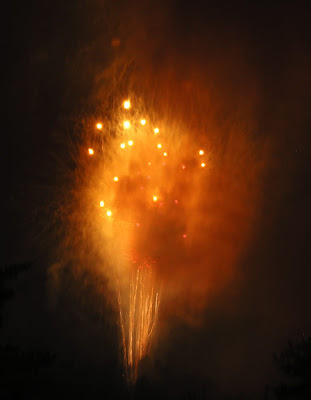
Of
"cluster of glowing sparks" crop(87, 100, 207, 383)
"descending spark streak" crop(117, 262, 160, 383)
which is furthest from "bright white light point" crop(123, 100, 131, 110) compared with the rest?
"descending spark streak" crop(117, 262, 160, 383)

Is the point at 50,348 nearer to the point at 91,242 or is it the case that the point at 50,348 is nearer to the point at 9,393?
the point at 91,242

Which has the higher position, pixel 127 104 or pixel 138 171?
pixel 127 104

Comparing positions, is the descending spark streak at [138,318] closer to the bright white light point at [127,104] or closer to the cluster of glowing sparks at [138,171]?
the cluster of glowing sparks at [138,171]

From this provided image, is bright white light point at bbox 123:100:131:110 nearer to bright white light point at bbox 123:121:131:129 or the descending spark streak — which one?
bright white light point at bbox 123:121:131:129

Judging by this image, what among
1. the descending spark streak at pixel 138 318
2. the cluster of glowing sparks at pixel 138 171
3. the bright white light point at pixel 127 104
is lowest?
the descending spark streak at pixel 138 318

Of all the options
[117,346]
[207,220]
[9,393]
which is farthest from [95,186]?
[9,393]

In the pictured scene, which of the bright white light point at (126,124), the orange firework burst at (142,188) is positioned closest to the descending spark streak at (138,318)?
the orange firework burst at (142,188)

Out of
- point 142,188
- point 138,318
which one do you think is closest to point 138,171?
point 142,188

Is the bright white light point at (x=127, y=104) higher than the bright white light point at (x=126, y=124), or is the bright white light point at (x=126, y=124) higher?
the bright white light point at (x=127, y=104)

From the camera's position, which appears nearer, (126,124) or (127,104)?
(127,104)

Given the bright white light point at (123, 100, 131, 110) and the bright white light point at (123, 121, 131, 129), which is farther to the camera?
the bright white light point at (123, 121, 131, 129)

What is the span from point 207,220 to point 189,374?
6.48 metres

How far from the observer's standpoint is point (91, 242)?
12.8 meters

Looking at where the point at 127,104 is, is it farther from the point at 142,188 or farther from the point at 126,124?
the point at 142,188
